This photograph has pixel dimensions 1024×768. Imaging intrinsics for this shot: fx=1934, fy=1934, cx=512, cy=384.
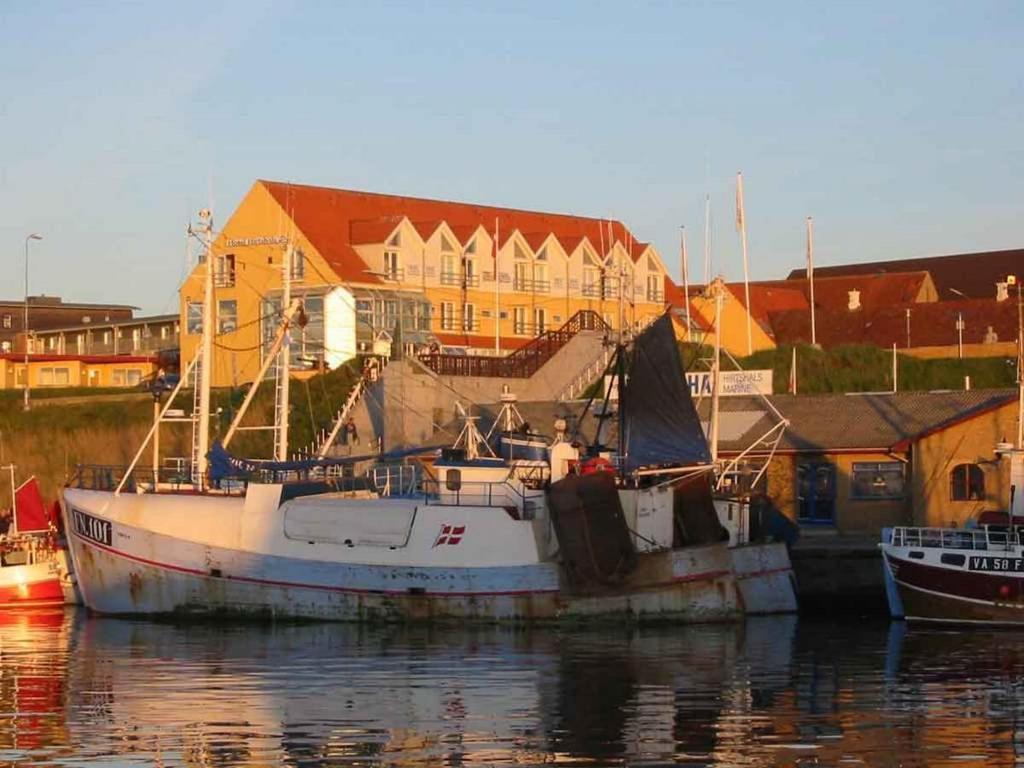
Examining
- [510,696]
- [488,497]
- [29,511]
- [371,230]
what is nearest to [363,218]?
[371,230]

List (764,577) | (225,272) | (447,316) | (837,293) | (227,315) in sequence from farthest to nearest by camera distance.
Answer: (837,293), (447,316), (227,315), (225,272), (764,577)

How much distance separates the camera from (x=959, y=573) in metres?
46.7

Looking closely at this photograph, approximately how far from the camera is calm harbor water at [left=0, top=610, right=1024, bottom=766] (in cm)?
2636

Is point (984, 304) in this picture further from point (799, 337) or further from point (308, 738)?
point (308, 738)

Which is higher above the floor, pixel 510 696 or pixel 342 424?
pixel 342 424

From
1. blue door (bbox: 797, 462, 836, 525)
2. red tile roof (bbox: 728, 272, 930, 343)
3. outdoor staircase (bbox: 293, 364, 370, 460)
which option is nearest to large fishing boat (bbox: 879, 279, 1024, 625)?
blue door (bbox: 797, 462, 836, 525)

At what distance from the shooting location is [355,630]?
151 ft

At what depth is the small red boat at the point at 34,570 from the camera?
55812mm

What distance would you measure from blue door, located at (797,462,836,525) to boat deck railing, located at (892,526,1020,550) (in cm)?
765

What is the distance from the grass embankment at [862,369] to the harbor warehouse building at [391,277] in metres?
7.34

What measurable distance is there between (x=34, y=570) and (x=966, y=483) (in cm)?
2678

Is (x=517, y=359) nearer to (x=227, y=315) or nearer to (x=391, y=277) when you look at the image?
(x=391, y=277)

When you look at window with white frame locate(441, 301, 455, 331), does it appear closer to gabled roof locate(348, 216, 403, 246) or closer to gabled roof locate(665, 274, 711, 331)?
gabled roof locate(348, 216, 403, 246)

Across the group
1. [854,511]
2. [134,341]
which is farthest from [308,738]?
[134,341]
